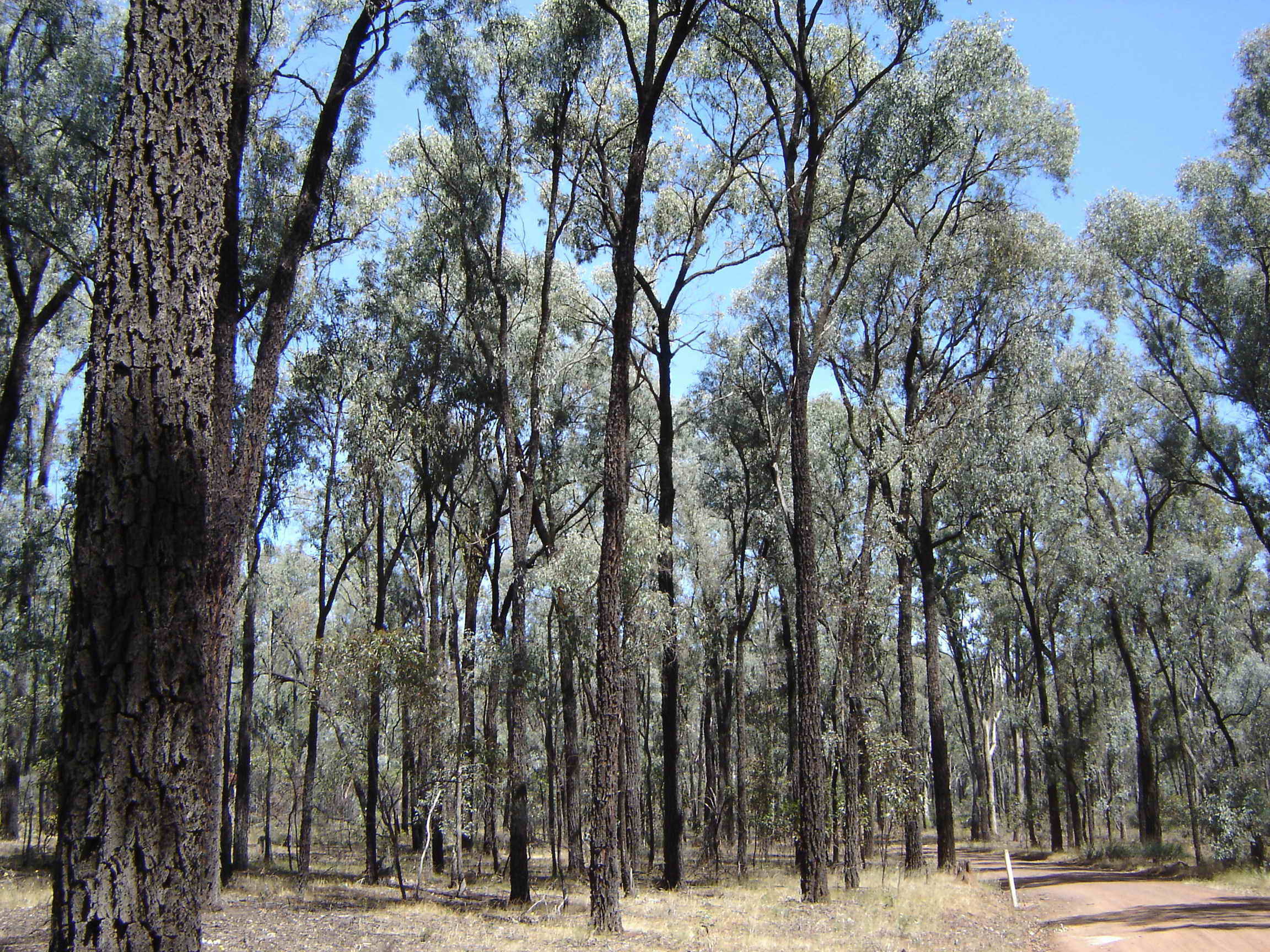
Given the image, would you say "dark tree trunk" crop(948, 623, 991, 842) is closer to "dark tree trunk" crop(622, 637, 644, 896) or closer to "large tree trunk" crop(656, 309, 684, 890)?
"dark tree trunk" crop(622, 637, 644, 896)

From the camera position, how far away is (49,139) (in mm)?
14305

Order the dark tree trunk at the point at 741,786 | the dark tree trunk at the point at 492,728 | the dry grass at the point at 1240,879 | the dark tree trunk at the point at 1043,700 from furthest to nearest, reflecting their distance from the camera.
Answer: the dark tree trunk at the point at 1043,700, the dark tree trunk at the point at 741,786, the dry grass at the point at 1240,879, the dark tree trunk at the point at 492,728

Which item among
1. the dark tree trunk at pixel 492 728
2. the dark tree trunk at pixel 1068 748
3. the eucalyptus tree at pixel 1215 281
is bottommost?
the dark tree trunk at pixel 1068 748

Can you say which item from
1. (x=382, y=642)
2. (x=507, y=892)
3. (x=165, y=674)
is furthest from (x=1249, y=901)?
(x=165, y=674)

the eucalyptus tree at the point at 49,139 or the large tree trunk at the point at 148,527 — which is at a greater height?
the eucalyptus tree at the point at 49,139

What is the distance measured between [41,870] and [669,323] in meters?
16.7

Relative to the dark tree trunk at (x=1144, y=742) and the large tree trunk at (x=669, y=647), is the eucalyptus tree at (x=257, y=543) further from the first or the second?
the dark tree trunk at (x=1144, y=742)

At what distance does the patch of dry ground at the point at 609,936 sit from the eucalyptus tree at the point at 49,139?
8.22 metres

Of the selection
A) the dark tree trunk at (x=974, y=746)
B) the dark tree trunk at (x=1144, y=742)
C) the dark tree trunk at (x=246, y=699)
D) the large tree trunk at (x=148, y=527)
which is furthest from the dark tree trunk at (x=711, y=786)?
the large tree trunk at (x=148, y=527)

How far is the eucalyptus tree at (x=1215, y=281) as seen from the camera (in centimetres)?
1588

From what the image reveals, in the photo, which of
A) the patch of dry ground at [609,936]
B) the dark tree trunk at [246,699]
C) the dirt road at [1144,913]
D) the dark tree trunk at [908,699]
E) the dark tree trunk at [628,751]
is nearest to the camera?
the patch of dry ground at [609,936]

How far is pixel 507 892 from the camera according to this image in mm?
18469

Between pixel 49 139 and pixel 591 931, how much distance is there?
15.6 m

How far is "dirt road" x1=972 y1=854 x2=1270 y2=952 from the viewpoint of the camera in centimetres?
1027
